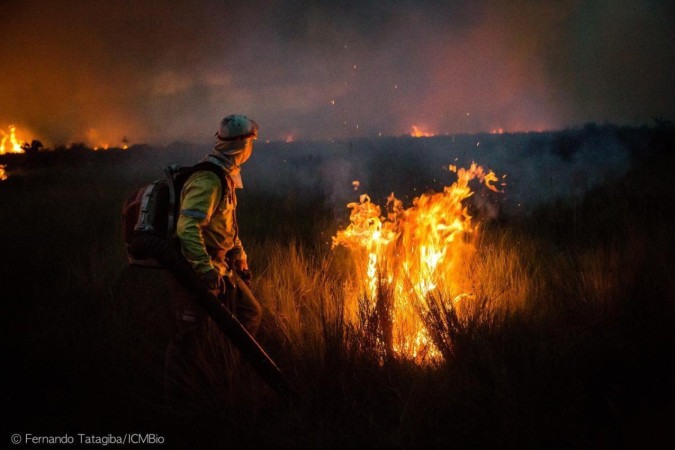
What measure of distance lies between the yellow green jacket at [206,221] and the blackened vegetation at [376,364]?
83cm

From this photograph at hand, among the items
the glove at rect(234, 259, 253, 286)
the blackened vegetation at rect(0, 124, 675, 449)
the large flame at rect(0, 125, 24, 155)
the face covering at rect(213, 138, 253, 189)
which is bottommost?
the blackened vegetation at rect(0, 124, 675, 449)

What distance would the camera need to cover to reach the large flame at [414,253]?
4.06 meters

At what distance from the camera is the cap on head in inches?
135

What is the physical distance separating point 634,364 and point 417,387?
1737 millimetres

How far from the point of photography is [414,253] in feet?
15.4

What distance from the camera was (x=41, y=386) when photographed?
3.80 metres

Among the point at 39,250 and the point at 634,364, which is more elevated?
the point at 39,250

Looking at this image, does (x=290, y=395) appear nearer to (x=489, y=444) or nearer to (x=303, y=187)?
(x=489, y=444)

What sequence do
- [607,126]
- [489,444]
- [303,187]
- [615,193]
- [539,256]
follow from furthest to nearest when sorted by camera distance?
[607,126] < [303,187] < [615,193] < [539,256] < [489,444]

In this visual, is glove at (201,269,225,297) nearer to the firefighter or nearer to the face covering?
the firefighter

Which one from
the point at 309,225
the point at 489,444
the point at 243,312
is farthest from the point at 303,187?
the point at 489,444

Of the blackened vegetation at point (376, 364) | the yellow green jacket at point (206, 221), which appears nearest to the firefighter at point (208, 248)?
the yellow green jacket at point (206, 221)

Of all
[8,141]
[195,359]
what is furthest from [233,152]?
[8,141]

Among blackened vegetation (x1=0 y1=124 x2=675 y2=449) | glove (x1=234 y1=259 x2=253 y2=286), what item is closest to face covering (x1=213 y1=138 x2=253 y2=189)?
glove (x1=234 y1=259 x2=253 y2=286)
